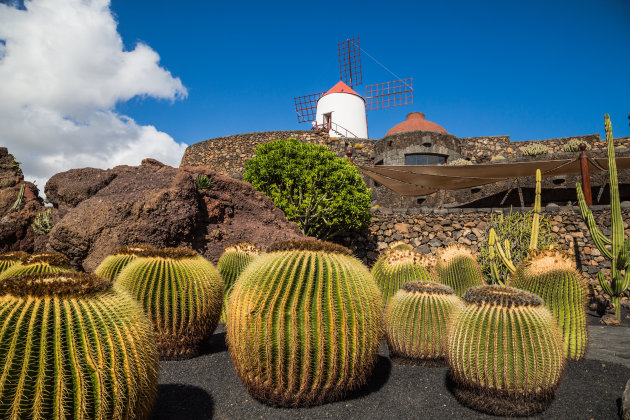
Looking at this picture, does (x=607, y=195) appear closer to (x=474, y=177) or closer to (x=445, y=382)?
(x=474, y=177)

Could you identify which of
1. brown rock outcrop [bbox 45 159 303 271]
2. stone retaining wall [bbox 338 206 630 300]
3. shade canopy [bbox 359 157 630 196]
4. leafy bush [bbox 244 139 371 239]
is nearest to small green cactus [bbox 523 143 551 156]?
shade canopy [bbox 359 157 630 196]

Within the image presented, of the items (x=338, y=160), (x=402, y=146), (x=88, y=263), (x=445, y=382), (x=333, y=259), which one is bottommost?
(x=445, y=382)

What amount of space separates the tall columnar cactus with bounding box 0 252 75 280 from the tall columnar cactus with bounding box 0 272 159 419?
2.01 metres

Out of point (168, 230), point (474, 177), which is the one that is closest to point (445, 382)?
point (168, 230)

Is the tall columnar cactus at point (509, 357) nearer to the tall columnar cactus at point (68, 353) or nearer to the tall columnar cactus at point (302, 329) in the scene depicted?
the tall columnar cactus at point (302, 329)

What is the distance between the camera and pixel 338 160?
38.5 ft

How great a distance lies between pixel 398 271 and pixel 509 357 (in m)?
1.86

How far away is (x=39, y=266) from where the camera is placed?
372 centimetres

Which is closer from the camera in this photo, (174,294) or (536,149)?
(174,294)

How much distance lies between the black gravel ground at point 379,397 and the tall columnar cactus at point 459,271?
1.64 metres

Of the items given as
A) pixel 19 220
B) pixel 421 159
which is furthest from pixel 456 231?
pixel 19 220

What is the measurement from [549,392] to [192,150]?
77.6 ft

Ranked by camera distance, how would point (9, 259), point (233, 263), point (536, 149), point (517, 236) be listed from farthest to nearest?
point (536, 149), point (517, 236), point (233, 263), point (9, 259)

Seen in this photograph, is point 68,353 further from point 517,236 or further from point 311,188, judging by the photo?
point 311,188
